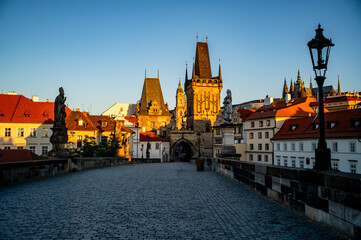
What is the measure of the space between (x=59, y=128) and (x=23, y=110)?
3578cm

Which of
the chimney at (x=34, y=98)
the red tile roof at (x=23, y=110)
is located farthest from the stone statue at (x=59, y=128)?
the chimney at (x=34, y=98)

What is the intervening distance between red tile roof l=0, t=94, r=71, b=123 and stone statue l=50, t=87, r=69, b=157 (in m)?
33.4

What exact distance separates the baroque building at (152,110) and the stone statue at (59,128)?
7854 cm

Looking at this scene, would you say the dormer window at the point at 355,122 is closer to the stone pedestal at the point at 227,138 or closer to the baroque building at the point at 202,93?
the stone pedestal at the point at 227,138

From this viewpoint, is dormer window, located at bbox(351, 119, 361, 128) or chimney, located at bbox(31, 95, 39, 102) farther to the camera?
chimney, located at bbox(31, 95, 39, 102)

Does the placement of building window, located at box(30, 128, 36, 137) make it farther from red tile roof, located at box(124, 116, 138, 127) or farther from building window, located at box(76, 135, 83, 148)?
red tile roof, located at box(124, 116, 138, 127)

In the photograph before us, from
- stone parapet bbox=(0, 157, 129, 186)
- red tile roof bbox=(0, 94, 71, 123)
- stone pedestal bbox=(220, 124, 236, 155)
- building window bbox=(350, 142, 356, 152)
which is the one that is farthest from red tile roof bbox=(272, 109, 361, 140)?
red tile roof bbox=(0, 94, 71, 123)

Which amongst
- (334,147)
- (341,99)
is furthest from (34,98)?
(341,99)

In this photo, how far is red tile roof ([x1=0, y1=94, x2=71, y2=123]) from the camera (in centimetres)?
4734

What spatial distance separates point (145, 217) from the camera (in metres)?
6.68

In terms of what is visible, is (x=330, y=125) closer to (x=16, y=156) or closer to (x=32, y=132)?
(x=16, y=156)

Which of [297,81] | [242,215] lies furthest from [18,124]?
[297,81]

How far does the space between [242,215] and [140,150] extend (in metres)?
65.0

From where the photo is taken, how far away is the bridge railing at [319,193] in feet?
16.2
